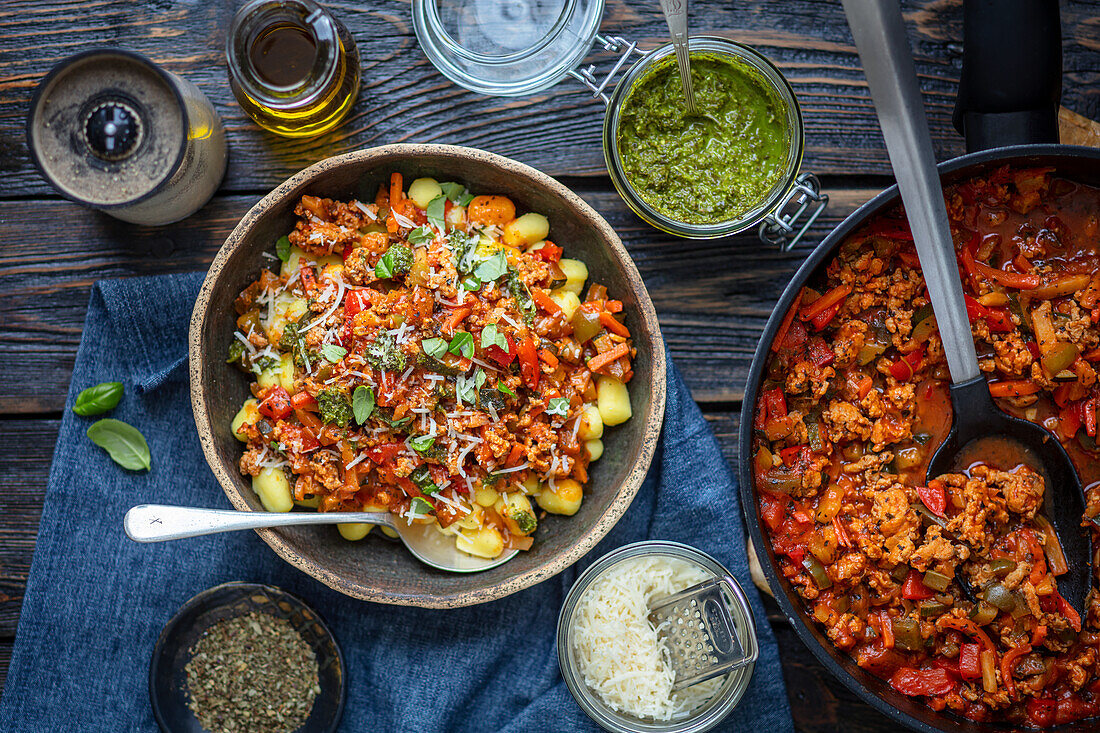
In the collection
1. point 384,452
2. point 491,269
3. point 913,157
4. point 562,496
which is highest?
point 913,157

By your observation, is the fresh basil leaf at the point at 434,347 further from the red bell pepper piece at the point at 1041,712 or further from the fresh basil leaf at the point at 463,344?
the red bell pepper piece at the point at 1041,712

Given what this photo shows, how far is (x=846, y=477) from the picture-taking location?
7.55ft

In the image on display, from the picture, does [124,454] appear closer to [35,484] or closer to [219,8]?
[35,484]

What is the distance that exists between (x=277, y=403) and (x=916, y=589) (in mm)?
1996

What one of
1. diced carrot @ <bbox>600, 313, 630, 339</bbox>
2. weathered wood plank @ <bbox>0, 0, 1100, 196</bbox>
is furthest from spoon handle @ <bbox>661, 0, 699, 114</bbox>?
diced carrot @ <bbox>600, 313, 630, 339</bbox>

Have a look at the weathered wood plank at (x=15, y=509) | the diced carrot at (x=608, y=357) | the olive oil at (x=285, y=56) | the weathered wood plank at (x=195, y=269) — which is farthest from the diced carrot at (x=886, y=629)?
the weathered wood plank at (x=15, y=509)

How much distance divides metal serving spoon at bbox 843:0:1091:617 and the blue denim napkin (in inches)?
30.0

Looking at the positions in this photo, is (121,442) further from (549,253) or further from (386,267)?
(549,253)

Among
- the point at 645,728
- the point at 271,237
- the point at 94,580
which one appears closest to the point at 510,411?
the point at 271,237

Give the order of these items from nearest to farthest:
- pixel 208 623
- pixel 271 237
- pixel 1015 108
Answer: pixel 1015 108 → pixel 271 237 → pixel 208 623

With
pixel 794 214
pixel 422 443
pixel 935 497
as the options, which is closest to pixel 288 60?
pixel 422 443

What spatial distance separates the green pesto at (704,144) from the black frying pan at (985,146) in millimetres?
410

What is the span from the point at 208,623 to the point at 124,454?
2.10ft

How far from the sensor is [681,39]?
2.20 metres
